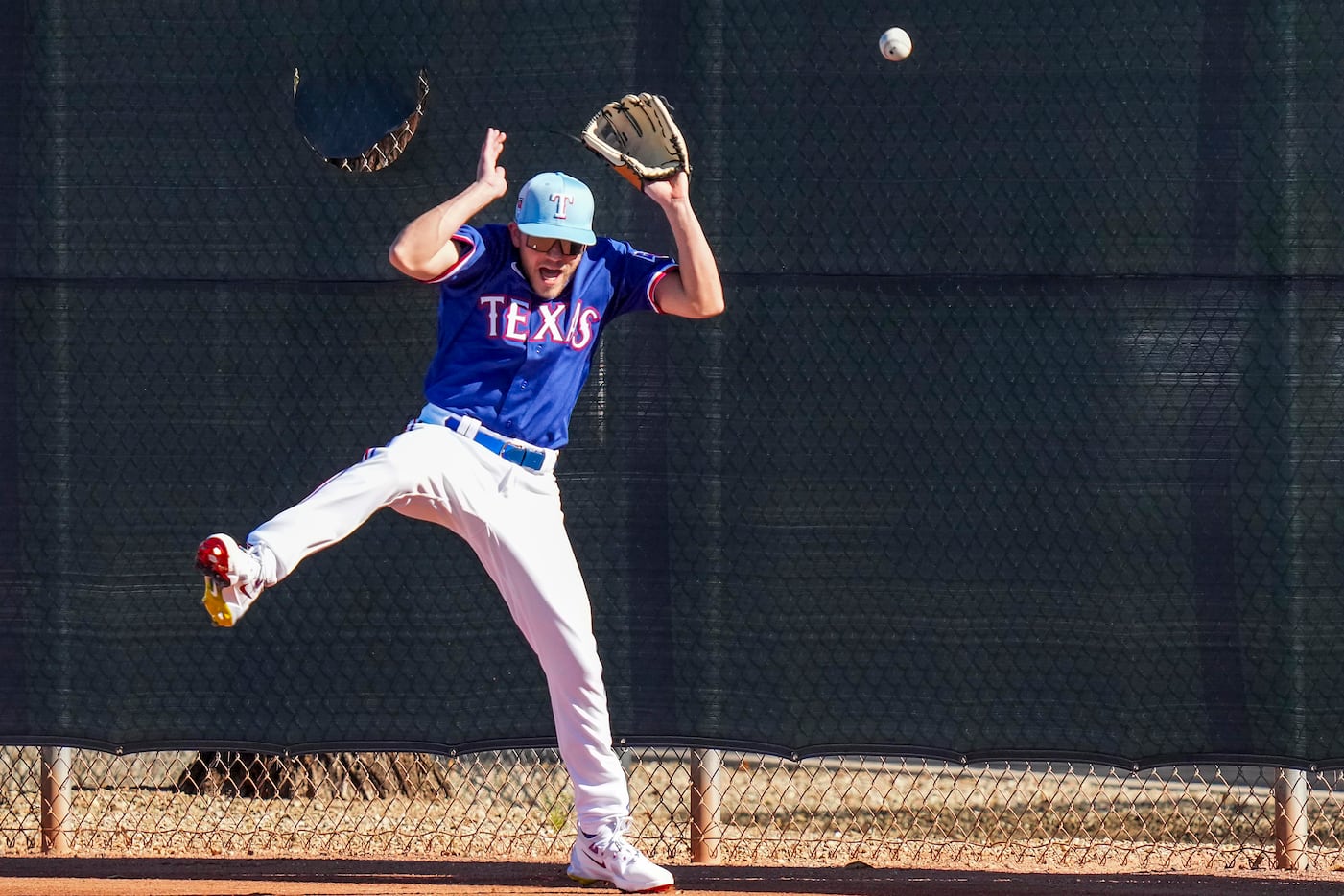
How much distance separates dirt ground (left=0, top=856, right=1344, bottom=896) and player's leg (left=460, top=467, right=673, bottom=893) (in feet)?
1.58

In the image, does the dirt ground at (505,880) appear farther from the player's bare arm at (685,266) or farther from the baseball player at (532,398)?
the player's bare arm at (685,266)

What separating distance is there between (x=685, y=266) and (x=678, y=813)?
259cm

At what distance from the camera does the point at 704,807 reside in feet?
15.9

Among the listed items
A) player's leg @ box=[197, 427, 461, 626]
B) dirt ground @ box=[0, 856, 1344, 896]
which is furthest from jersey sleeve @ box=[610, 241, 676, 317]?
dirt ground @ box=[0, 856, 1344, 896]

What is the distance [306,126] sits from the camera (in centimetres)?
467

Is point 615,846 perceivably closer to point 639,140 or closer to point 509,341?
point 509,341

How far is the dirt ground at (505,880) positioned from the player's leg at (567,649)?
0.48 meters

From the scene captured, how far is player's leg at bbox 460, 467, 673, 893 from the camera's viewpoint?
152 inches

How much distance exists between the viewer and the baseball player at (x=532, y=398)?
375 centimetres

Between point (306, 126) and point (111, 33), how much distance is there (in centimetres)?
68

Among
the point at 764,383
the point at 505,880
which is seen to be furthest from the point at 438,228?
the point at 505,880

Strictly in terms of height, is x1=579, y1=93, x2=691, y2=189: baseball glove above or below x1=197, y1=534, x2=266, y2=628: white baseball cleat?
above

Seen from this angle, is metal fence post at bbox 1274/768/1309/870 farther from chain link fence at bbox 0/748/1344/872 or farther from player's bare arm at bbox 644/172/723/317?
player's bare arm at bbox 644/172/723/317

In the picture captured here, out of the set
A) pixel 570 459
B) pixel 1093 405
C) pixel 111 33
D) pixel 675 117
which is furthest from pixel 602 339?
pixel 111 33
